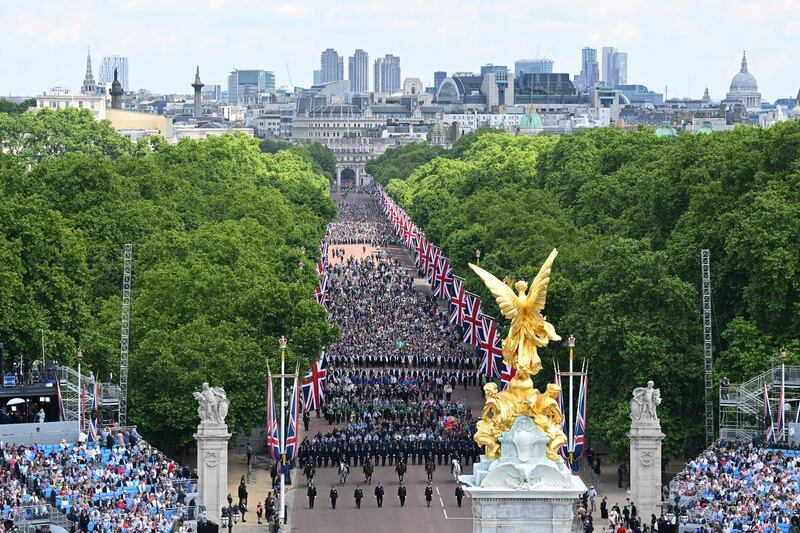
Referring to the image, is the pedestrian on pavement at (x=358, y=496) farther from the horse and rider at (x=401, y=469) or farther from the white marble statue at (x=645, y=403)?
the white marble statue at (x=645, y=403)

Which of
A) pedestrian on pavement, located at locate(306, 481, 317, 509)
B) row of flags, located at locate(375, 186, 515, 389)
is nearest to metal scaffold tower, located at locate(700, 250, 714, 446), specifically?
row of flags, located at locate(375, 186, 515, 389)

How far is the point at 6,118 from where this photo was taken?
549ft

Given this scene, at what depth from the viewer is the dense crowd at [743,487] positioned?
197ft

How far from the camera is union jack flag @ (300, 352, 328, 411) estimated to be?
270ft

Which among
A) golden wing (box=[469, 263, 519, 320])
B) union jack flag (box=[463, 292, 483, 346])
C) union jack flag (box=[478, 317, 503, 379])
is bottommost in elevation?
union jack flag (box=[478, 317, 503, 379])

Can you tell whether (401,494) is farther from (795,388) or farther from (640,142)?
(640,142)

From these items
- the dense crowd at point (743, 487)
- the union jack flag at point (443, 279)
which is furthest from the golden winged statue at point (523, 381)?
the union jack flag at point (443, 279)

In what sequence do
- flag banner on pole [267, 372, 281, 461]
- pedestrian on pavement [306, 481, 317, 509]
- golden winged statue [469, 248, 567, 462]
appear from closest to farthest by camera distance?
1. golden winged statue [469, 248, 567, 462]
2. flag banner on pole [267, 372, 281, 461]
3. pedestrian on pavement [306, 481, 317, 509]

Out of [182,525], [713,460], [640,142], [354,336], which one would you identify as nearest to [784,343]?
[713,460]

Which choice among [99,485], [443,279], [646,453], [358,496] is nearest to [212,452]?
[358,496]

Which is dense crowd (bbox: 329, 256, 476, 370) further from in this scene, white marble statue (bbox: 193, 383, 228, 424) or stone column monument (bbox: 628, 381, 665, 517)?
stone column monument (bbox: 628, 381, 665, 517)

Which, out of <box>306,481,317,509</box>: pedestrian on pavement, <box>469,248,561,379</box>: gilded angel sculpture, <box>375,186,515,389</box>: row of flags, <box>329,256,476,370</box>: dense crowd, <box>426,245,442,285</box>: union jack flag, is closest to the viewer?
<box>469,248,561,379</box>: gilded angel sculpture

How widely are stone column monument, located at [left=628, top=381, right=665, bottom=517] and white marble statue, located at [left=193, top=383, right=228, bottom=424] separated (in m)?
14.5

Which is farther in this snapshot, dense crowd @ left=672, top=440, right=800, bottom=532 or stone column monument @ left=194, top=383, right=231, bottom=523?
stone column monument @ left=194, top=383, right=231, bottom=523
